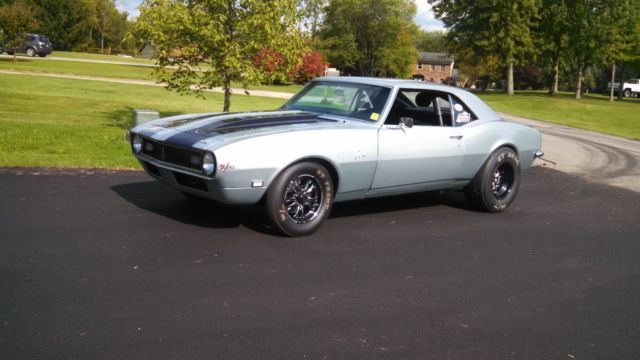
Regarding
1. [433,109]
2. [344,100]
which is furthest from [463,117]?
[344,100]

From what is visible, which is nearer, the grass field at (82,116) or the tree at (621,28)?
the grass field at (82,116)

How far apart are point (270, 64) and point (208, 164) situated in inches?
308

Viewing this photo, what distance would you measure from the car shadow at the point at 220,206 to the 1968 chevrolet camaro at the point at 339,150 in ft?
1.40

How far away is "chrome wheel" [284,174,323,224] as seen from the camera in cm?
565

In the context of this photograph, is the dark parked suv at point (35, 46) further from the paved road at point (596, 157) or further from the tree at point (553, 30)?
the paved road at point (596, 157)

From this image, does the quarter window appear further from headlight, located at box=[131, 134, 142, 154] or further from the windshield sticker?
headlight, located at box=[131, 134, 142, 154]

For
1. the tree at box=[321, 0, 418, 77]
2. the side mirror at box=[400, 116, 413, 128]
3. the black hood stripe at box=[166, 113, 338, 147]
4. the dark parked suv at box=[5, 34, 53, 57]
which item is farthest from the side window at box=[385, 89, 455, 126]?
the tree at box=[321, 0, 418, 77]

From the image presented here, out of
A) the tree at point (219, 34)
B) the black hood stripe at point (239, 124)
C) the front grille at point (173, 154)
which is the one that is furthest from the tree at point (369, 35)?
the front grille at point (173, 154)

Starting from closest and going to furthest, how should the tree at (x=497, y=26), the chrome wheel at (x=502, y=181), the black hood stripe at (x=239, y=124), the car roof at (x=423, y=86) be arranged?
the black hood stripe at (x=239, y=124) < the car roof at (x=423, y=86) < the chrome wheel at (x=502, y=181) < the tree at (x=497, y=26)

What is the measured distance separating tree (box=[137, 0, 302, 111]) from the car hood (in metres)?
5.72

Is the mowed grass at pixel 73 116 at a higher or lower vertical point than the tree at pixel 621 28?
lower

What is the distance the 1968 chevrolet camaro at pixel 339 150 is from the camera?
5395 mm

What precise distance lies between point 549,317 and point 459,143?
2989 millimetres

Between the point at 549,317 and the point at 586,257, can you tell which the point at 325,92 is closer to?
the point at 586,257
